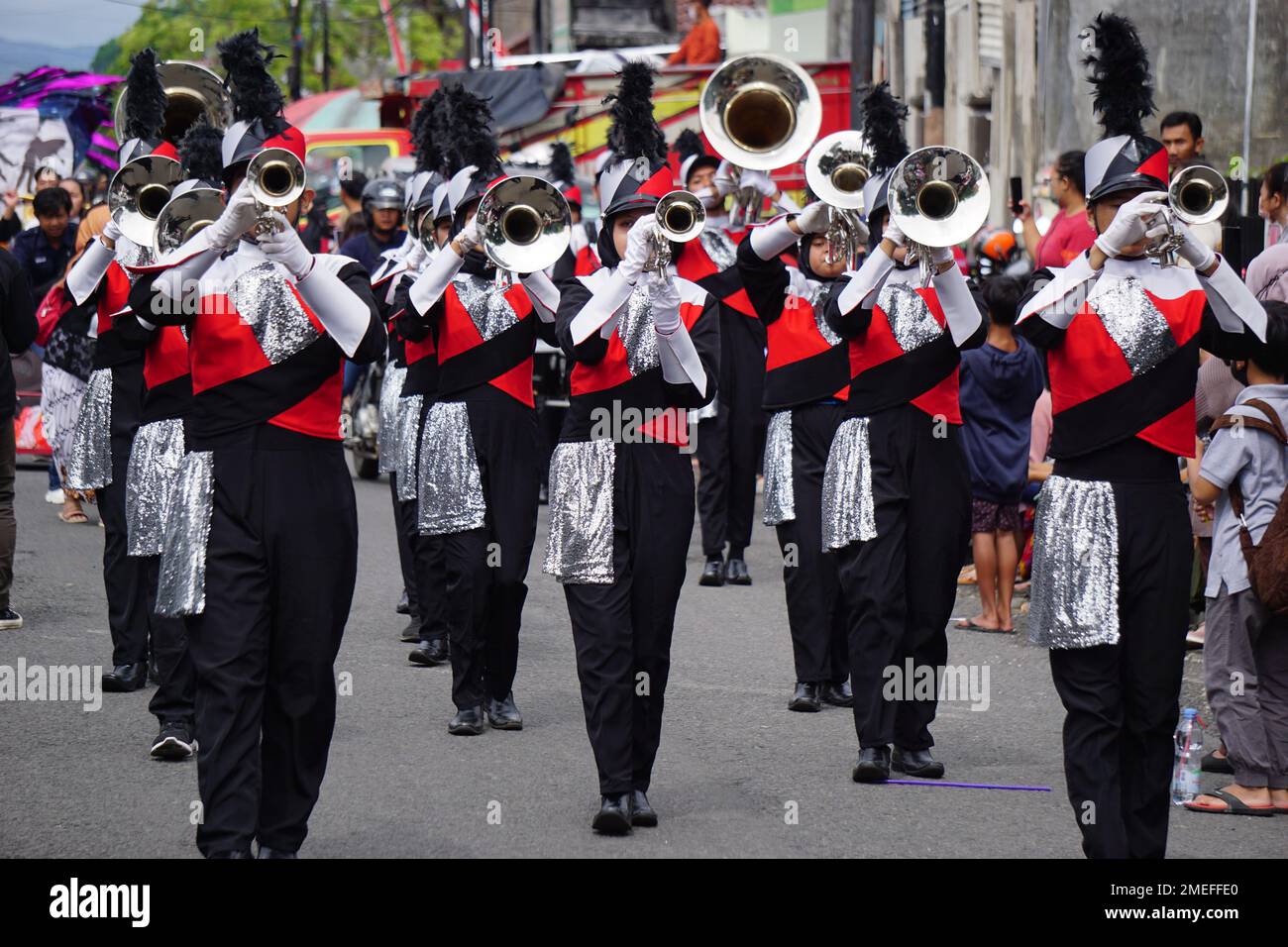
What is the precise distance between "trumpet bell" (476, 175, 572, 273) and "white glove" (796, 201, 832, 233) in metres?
0.88

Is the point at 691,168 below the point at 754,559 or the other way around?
the other way around

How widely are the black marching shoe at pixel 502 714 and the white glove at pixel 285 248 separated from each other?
291cm

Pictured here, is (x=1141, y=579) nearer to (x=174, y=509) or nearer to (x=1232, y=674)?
(x=1232, y=674)

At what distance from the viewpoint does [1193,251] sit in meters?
5.75

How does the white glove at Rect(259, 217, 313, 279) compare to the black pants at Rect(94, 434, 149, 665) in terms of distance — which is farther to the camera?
the black pants at Rect(94, 434, 149, 665)

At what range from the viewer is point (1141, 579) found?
5.82 m

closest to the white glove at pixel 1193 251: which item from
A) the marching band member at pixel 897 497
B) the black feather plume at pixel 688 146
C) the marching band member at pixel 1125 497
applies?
the marching band member at pixel 1125 497

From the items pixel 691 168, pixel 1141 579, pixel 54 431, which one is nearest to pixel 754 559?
pixel 691 168

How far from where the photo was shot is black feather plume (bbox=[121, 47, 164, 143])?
815cm

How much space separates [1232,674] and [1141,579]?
1.45m

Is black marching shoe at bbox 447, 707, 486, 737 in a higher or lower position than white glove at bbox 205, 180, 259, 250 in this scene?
lower

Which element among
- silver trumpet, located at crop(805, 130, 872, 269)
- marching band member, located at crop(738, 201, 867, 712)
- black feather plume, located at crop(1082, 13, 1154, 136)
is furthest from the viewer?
marching band member, located at crop(738, 201, 867, 712)

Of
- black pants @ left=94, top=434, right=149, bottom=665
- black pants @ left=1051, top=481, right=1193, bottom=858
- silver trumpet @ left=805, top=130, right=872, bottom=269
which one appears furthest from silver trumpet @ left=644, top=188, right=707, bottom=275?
black pants @ left=94, top=434, right=149, bottom=665

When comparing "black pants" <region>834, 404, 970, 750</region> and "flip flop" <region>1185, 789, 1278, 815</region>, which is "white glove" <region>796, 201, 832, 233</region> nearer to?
"black pants" <region>834, 404, 970, 750</region>
